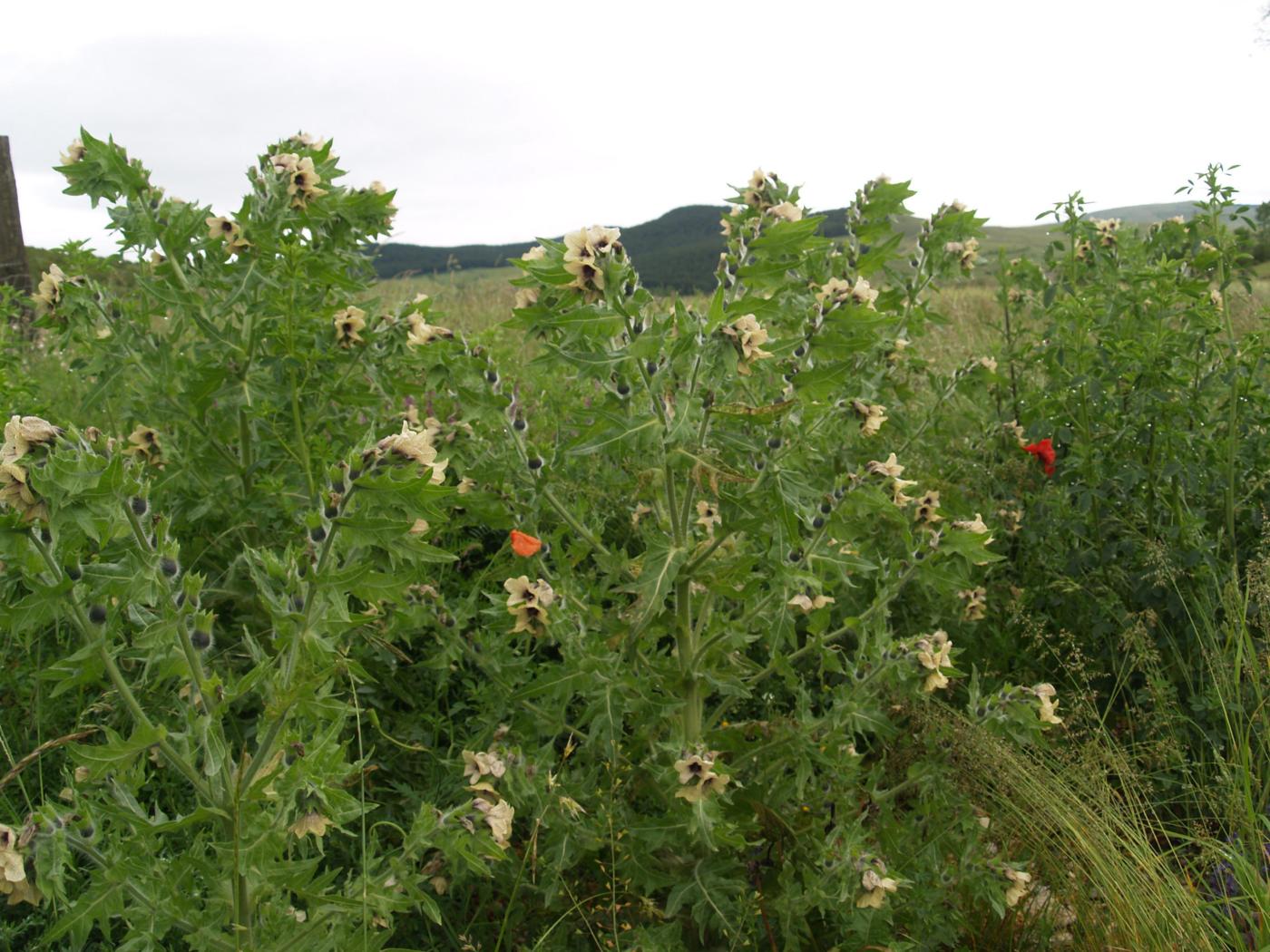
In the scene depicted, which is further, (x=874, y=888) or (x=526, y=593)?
(x=526, y=593)

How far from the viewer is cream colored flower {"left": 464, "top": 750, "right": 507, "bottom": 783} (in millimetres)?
2184

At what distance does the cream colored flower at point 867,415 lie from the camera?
2.58 meters

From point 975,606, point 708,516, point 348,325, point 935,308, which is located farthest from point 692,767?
point 935,308

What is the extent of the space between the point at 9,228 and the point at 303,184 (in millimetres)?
6273

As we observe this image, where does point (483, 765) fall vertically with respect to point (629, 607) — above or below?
below

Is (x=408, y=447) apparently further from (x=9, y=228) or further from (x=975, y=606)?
(x=9, y=228)

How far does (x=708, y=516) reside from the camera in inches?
110

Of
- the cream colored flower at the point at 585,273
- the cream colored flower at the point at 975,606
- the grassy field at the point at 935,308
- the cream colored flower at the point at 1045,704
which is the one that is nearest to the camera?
the cream colored flower at the point at 585,273

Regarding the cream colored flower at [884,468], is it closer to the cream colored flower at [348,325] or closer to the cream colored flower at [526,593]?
the cream colored flower at [526,593]

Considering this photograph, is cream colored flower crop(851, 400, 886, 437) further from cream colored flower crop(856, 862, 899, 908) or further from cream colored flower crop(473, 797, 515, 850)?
cream colored flower crop(473, 797, 515, 850)

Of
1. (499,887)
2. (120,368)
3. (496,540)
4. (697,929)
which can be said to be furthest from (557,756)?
(120,368)

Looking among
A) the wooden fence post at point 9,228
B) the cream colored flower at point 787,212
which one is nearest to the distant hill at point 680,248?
the cream colored flower at point 787,212

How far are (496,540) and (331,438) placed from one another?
0.86 metres

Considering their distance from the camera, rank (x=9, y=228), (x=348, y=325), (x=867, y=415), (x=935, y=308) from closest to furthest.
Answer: (x=867, y=415), (x=348, y=325), (x=9, y=228), (x=935, y=308)
